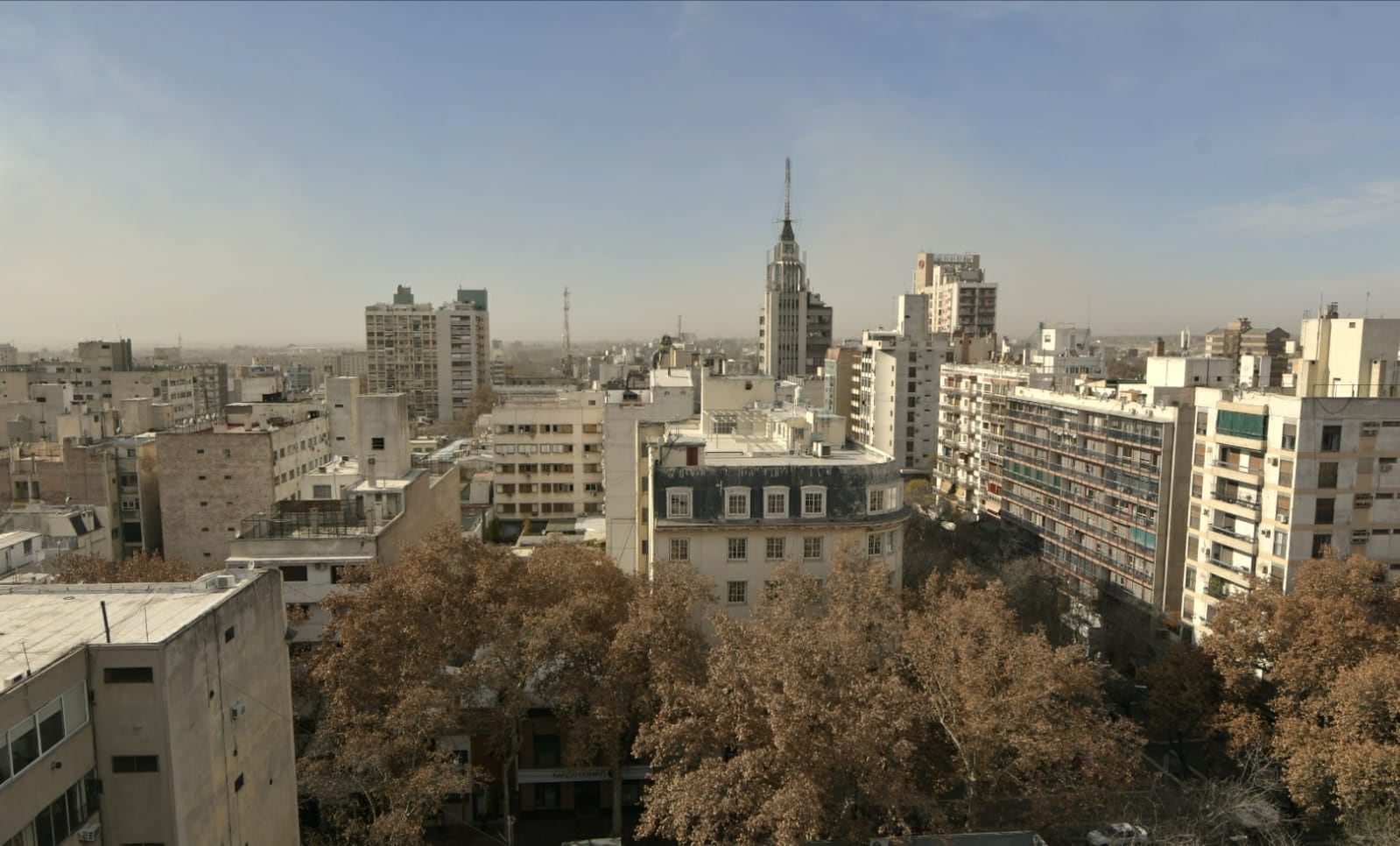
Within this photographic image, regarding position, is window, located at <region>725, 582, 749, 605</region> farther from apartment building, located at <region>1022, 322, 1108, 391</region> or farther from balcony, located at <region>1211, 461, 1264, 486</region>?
apartment building, located at <region>1022, 322, 1108, 391</region>

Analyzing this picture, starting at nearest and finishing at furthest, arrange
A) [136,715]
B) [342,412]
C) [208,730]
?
[136,715]
[208,730]
[342,412]

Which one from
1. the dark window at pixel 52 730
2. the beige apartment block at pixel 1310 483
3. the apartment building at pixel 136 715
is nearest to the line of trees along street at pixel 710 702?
the apartment building at pixel 136 715

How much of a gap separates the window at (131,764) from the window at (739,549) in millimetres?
22933

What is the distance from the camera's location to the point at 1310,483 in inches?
1458

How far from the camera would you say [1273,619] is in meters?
29.3

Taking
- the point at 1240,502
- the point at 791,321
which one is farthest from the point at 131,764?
the point at 791,321

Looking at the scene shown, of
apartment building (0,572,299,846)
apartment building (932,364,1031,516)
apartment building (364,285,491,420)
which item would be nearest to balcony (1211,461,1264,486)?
apartment building (932,364,1031,516)

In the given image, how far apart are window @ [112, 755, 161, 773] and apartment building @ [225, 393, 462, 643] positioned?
13550 millimetres

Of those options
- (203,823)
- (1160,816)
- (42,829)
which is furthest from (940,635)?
(42,829)

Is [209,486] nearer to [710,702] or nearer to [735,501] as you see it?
[735,501]

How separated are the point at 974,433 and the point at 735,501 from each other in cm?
4471

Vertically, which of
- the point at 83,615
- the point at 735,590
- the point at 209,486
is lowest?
the point at 735,590

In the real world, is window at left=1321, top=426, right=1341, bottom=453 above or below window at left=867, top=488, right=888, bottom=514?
above

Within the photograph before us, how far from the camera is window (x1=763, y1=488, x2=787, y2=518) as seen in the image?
36.0 meters
